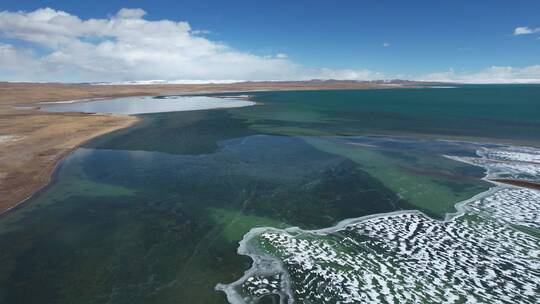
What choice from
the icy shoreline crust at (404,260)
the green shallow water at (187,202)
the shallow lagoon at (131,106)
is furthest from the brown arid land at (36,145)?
the icy shoreline crust at (404,260)

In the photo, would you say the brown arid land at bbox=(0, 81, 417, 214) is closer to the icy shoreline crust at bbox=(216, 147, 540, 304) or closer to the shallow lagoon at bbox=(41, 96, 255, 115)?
the shallow lagoon at bbox=(41, 96, 255, 115)

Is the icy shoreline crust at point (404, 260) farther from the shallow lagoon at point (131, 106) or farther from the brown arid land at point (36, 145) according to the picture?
the shallow lagoon at point (131, 106)

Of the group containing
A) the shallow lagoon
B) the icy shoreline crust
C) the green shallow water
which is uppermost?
the shallow lagoon

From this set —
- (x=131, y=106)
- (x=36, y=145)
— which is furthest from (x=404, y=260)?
(x=131, y=106)

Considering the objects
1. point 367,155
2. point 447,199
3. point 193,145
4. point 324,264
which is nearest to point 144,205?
point 324,264

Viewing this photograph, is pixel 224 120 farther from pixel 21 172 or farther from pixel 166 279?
pixel 166 279

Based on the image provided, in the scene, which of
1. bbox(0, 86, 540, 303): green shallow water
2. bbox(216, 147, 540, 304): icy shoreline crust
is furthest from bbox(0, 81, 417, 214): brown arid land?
bbox(216, 147, 540, 304): icy shoreline crust

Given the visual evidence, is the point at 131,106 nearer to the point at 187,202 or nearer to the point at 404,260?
the point at 187,202
